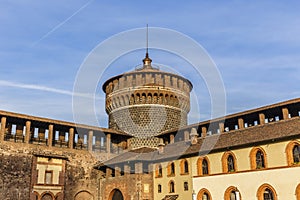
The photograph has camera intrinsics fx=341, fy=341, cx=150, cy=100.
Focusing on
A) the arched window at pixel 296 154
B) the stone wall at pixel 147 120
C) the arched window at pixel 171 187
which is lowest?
the arched window at pixel 171 187

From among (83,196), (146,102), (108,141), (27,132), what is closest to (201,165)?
(83,196)

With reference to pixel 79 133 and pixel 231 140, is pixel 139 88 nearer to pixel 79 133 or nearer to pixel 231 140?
pixel 79 133

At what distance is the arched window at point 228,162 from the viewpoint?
28.1 m

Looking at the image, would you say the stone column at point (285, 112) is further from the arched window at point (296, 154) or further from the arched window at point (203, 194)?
the arched window at point (203, 194)

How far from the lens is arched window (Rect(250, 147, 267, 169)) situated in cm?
2617

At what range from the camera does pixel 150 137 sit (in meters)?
44.1

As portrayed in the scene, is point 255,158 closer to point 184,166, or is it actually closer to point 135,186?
point 184,166

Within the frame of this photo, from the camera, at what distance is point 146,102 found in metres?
44.8

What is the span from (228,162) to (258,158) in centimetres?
273

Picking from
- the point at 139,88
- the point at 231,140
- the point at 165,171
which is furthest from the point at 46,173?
the point at 231,140

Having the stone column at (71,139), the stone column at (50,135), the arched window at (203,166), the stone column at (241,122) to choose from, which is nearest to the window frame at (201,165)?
the arched window at (203,166)

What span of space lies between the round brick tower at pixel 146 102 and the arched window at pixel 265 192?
20044mm

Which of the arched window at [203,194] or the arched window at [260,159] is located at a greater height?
the arched window at [260,159]

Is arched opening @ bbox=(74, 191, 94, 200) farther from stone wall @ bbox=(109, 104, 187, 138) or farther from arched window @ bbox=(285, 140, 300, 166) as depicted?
arched window @ bbox=(285, 140, 300, 166)
